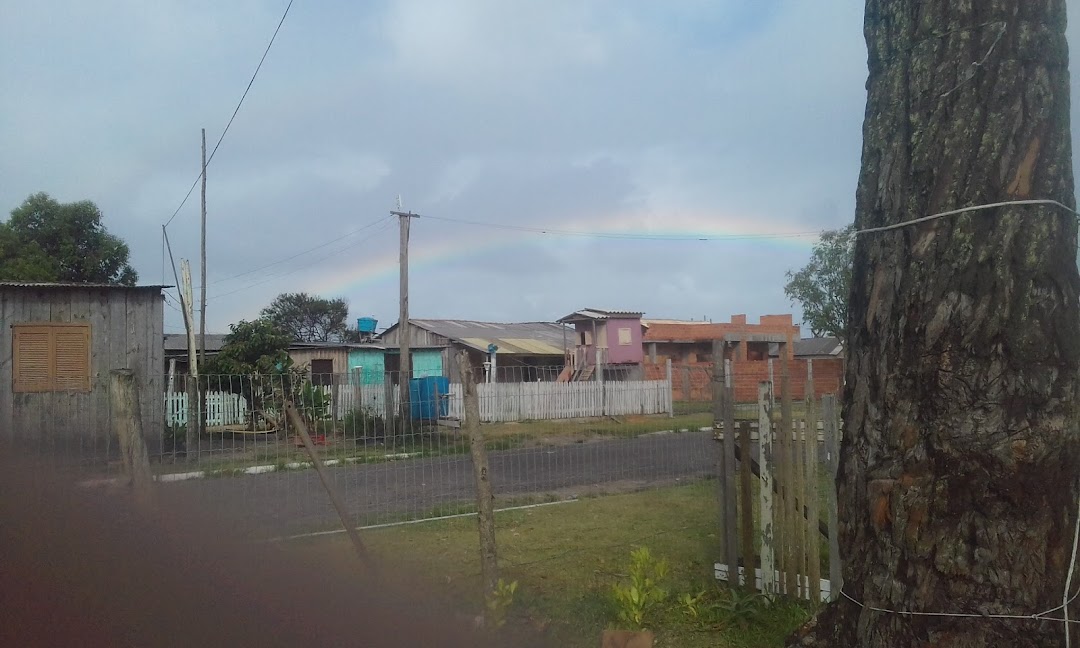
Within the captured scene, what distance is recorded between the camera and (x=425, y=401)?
7.35 metres

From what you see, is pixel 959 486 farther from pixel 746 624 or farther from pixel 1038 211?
pixel 746 624

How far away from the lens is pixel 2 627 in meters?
3.11

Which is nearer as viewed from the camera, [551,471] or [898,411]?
[898,411]

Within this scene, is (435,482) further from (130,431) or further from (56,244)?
(56,244)

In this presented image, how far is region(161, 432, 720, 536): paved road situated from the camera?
6.11m

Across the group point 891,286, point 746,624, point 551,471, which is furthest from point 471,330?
point 891,286

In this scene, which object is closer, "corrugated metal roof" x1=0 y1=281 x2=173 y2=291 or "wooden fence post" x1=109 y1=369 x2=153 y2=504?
"wooden fence post" x1=109 y1=369 x2=153 y2=504

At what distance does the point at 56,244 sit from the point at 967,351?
29.7m

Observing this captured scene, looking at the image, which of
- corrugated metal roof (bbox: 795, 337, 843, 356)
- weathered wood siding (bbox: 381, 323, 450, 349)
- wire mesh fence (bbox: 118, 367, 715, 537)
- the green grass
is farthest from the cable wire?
corrugated metal roof (bbox: 795, 337, 843, 356)

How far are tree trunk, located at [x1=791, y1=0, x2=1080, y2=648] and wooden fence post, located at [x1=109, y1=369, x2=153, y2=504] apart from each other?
4.13 metres

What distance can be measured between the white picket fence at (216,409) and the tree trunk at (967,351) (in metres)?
4.83

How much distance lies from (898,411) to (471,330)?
1410 inches

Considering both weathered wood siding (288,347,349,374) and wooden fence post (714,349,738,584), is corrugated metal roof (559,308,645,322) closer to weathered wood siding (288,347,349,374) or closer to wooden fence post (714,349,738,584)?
weathered wood siding (288,347,349,374)

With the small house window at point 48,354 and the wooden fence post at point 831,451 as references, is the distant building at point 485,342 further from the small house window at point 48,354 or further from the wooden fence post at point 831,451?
the wooden fence post at point 831,451
